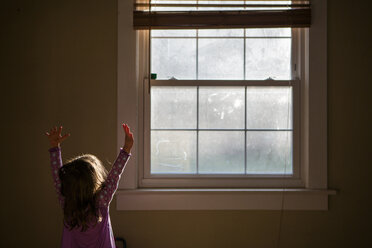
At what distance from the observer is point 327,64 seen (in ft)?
8.43

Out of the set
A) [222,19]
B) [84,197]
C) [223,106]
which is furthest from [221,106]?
[84,197]

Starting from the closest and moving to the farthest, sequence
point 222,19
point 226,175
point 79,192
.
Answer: point 79,192 < point 222,19 < point 226,175

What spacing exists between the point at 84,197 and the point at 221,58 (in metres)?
1.44

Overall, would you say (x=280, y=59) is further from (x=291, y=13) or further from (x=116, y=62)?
(x=116, y=62)

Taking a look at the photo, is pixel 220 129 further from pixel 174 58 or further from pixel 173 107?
pixel 174 58

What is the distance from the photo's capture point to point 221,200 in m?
2.58

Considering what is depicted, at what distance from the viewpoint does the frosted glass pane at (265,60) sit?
2.68 metres

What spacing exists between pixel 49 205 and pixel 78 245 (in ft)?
2.80

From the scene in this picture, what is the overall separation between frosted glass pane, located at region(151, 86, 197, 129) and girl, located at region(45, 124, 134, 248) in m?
0.86

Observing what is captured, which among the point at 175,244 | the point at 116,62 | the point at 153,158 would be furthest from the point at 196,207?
the point at 116,62

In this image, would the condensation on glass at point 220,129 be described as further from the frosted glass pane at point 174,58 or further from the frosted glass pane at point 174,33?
the frosted glass pane at point 174,33

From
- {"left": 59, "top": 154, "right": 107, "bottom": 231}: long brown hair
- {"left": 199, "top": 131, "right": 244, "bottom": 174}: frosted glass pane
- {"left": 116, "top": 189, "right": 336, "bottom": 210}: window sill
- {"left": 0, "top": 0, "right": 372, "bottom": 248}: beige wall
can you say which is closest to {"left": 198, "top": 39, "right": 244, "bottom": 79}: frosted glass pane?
{"left": 199, "top": 131, "right": 244, "bottom": 174}: frosted glass pane

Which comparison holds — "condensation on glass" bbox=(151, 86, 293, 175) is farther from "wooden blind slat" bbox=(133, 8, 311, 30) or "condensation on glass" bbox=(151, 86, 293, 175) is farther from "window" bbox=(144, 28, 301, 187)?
"wooden blind slat" bbox=(133, 8, 311, 30)

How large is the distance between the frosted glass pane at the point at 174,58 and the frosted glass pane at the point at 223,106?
17cm
